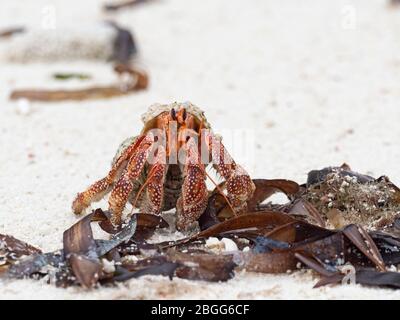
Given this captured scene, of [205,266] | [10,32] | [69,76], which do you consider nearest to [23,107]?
[69,76]

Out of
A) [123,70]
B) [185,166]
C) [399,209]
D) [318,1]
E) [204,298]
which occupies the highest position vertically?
[318,1]

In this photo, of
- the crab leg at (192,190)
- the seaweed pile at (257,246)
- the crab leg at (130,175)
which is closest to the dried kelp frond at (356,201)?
the seaweed pile at (257,246)

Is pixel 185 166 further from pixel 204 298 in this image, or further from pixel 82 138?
pixel 82 138

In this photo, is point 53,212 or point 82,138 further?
point 82,138

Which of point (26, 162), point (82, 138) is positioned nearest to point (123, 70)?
point (82, 138)

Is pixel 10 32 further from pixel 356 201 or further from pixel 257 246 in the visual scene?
pixel 257 246

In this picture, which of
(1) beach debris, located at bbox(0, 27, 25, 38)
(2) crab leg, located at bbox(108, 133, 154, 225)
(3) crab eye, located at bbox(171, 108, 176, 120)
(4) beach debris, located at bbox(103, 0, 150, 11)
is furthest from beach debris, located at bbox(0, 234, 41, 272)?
(4) beach debris, located at bbox(103, 0, 150, 11)

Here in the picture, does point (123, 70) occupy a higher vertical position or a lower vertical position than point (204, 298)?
higher
